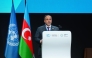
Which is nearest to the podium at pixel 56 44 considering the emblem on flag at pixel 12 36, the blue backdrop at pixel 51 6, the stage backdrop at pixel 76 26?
the emblem on flag at pixel 12 36

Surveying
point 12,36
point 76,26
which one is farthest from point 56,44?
point 76,26

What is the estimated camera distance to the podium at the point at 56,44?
3494 millimetres

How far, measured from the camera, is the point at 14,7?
480 cm

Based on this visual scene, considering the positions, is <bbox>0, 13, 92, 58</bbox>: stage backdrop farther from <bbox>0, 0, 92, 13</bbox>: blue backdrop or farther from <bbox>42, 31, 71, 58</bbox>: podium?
<bbox>42, 31, 71, 58</bbox>: podium

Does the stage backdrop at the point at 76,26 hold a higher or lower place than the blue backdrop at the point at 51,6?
lower

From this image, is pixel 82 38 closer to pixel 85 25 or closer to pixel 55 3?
pixel 85 25

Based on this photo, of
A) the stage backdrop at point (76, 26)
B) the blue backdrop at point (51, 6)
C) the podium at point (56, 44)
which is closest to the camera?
the podium at point (56, 44)

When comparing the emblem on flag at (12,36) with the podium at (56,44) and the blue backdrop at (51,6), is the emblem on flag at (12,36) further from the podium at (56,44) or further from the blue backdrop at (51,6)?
the podium at (56,44)

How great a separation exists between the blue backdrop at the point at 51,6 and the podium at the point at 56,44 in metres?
1.51

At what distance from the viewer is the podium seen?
349 cm

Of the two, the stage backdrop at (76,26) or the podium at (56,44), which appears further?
the stage backdrop at (76,26)

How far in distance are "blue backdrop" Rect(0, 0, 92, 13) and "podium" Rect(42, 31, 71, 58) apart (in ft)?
4.94

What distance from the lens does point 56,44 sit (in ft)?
11.5

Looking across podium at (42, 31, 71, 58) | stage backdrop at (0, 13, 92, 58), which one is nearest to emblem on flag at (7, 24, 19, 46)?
podium at (42, 31, 71, 58)
